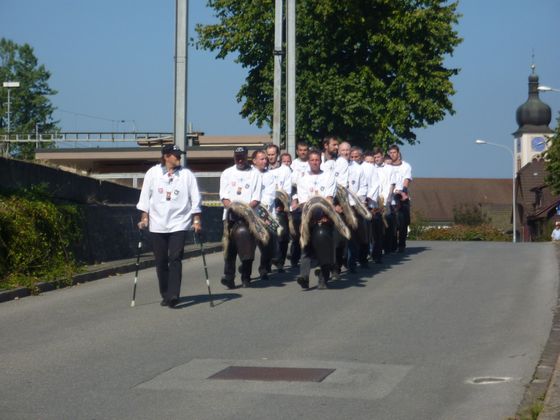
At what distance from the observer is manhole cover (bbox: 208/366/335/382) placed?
29.7 feet

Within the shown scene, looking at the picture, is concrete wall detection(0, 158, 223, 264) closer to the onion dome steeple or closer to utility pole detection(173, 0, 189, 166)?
utility pole detection(173, 0, 189, 166)

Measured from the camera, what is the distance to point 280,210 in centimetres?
1847

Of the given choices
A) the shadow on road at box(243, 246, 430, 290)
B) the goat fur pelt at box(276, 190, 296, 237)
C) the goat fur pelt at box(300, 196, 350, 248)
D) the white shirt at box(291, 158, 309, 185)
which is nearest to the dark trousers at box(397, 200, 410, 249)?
the shadow on road at box(243, 246, 430, 290)

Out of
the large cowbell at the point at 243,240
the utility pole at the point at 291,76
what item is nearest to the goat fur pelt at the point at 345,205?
the large cowbell at the point at 243,240

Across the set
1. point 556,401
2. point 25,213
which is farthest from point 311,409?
point 25,213

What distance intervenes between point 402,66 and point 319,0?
168 inches

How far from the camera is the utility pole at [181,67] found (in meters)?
22.5

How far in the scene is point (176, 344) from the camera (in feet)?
35.7

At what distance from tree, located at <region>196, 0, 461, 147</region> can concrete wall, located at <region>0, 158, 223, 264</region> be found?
2527 centimetres

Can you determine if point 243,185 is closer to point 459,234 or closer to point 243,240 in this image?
point 243,240

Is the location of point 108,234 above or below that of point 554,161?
below

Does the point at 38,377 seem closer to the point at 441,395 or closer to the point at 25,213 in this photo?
the point at 441,395

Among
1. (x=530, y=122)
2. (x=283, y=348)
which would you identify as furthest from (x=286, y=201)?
(x=530, y=122)

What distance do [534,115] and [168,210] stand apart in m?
133
